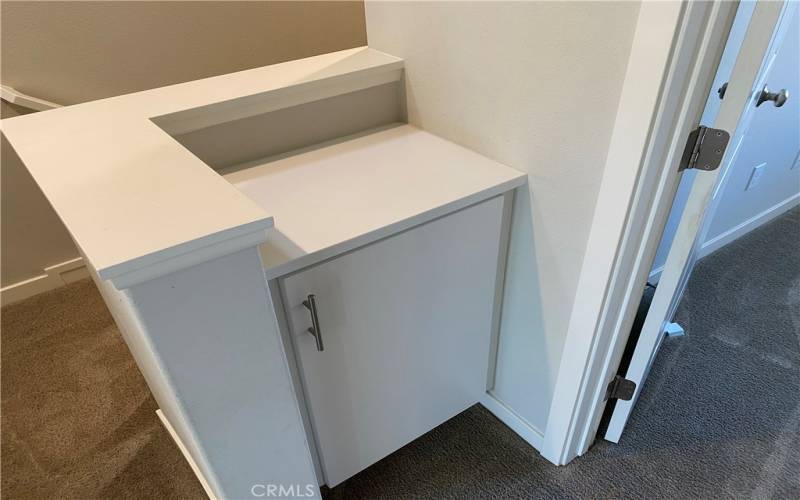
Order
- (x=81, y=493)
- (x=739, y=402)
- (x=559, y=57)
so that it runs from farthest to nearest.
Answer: (x=739, y=402) → (x=81, y=493) → (x=559, y=57)

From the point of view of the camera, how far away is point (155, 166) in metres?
0.84

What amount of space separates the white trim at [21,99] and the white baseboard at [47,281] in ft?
2.33

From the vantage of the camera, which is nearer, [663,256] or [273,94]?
[273,94]

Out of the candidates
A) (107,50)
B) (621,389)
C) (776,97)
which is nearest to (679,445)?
(621,389)

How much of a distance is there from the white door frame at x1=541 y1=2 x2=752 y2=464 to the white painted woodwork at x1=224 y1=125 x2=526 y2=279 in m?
0.26

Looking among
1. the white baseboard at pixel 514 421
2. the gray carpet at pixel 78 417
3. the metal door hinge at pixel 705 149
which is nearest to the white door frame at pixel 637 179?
the metal door hinge at pixel 705 149

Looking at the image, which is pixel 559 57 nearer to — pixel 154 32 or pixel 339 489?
pixel 339 489

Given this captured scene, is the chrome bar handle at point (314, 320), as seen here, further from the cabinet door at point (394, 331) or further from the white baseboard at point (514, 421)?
the white baseboard at point (514, 421)

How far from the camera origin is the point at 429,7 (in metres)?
1.20

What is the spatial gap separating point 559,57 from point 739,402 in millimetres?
1319

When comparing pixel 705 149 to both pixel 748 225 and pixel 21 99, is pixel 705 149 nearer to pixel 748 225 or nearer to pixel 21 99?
pixel 748 225

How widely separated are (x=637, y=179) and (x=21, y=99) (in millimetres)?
2111

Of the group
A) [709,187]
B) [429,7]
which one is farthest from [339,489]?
[429,7]

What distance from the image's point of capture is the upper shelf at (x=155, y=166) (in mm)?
648
